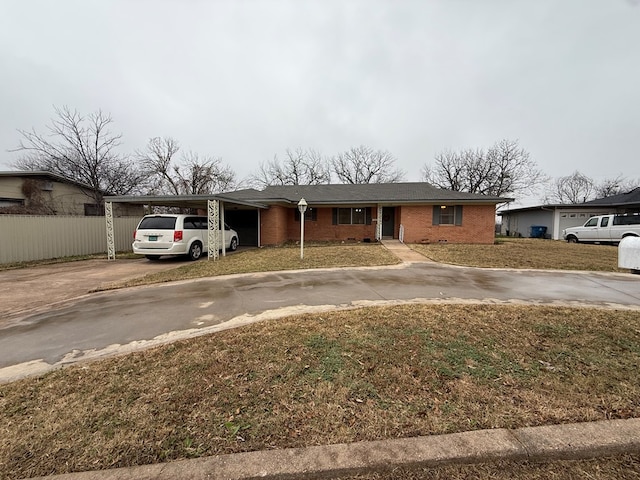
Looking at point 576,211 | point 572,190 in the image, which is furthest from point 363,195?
point 572,190

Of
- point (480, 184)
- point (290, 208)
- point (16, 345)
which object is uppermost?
point (480, 184)

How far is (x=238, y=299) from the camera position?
18.3 feet

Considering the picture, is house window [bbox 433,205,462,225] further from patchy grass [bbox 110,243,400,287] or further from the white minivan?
the white minivan

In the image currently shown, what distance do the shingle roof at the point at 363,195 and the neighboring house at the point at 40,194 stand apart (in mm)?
9909

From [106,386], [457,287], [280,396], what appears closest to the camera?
[280,396]

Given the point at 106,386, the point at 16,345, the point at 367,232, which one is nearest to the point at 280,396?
the point at 106,386

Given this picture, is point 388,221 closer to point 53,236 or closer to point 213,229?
point 213,229

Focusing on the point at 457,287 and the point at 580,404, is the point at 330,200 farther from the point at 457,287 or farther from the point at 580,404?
the point at 580,404

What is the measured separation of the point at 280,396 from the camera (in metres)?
2.47

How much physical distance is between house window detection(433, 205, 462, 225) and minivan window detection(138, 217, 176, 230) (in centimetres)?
1302

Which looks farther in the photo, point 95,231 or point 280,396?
point 95,231

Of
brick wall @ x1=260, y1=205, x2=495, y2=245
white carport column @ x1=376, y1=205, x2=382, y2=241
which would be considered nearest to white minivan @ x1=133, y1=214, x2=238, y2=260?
→ brick wall @ x1=260, y1=205, x2=495, y2=245

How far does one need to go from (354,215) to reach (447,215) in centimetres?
527

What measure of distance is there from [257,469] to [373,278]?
233 inches
